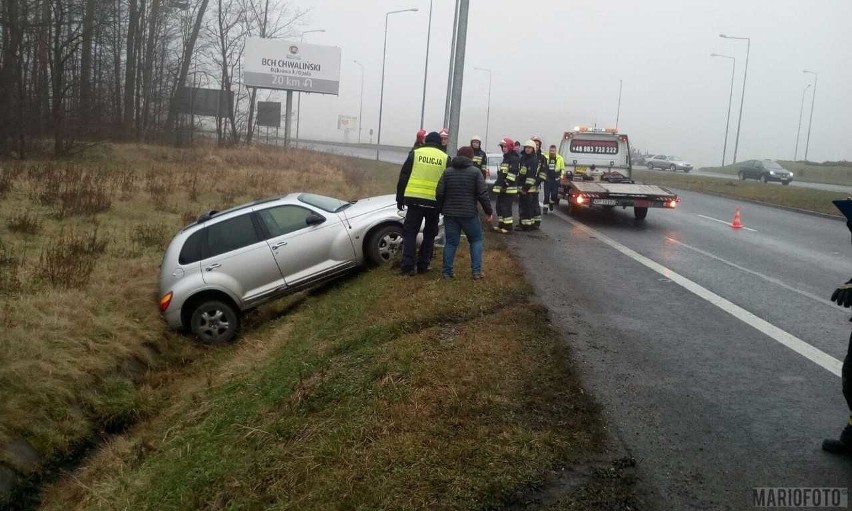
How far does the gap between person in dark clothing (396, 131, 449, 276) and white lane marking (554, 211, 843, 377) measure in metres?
3.35

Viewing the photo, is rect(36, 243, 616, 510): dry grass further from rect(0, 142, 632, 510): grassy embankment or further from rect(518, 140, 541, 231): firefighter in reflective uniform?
rect(518, 140, 541, 231): firefighter in reflective uniform

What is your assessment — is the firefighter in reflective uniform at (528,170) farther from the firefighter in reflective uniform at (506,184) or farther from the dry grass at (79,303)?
the dry grass at (79,303)

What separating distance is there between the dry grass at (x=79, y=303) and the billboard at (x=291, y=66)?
25.0 metres

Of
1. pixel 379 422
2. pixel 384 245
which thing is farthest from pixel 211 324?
pixel 379 422

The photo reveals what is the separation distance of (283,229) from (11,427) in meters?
4.15

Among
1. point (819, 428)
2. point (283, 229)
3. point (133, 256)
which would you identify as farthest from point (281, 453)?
point (133, 256)

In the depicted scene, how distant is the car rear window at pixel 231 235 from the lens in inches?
388

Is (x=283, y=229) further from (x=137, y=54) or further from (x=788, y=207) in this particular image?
(x=137, y=54)

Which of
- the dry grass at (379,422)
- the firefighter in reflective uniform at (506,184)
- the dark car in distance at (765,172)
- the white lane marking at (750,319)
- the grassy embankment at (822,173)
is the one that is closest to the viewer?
the dry grass at (379,422)

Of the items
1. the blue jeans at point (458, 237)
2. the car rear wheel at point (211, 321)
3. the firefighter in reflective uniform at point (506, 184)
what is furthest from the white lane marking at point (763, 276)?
the car rear wheel at point (211, 321)

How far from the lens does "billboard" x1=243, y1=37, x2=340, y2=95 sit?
43688 millimetres

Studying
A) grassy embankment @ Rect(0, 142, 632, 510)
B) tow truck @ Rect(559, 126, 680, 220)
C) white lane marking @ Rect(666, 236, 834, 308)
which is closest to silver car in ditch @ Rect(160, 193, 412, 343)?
grassy embankment @ Rect(0, 142, 632, 510)

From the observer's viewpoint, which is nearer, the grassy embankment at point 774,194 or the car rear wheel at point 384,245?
the car rear wheel at point 384,245

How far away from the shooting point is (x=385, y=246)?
10.5 meters
